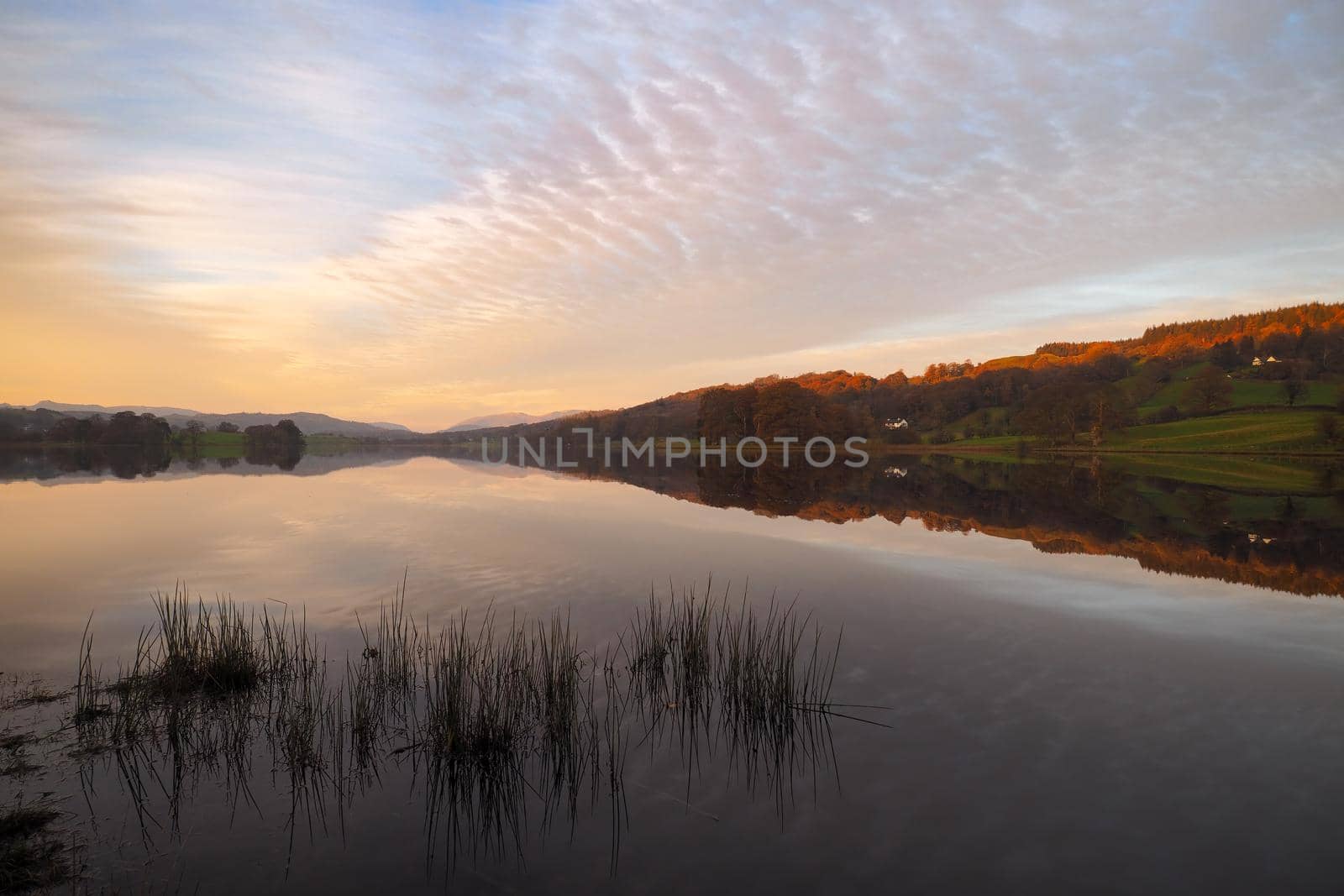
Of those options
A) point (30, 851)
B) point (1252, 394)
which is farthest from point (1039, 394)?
point (30, 851)

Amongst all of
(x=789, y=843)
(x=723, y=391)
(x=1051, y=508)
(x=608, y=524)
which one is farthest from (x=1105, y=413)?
(x=789, y=843)

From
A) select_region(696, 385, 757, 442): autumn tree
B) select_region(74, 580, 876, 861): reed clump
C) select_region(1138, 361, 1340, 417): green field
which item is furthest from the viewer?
select_region(696, 385, 757, 442): autumn tree

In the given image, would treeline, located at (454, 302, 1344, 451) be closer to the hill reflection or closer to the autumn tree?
the autumn tree

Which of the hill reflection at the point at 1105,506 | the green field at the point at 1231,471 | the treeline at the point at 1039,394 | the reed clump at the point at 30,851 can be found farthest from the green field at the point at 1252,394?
the reed clump at the point at 30,851

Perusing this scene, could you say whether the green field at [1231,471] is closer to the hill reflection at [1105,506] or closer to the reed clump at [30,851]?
the hill reflection at [1105,506]

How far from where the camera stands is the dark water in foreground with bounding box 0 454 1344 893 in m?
4.63

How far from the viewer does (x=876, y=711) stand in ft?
23.2

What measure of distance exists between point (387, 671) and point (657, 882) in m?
4.64

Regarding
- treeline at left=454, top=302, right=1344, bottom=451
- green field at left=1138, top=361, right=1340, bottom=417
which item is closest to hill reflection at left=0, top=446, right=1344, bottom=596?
treeline at left=454, top=302, right=1344, bottom=451

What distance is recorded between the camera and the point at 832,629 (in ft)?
32.9

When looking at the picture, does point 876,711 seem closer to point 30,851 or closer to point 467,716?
point 467,716

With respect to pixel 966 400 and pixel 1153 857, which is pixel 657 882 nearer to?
pixel 1153 857

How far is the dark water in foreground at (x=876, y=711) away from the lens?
15.2ft

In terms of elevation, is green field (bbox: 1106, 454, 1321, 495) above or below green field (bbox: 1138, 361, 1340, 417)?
below
